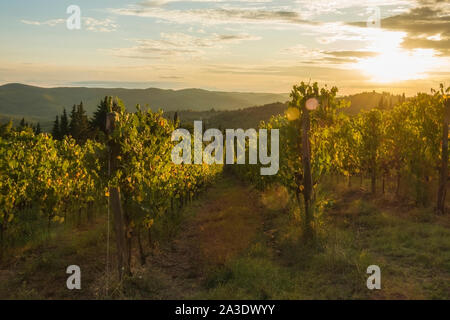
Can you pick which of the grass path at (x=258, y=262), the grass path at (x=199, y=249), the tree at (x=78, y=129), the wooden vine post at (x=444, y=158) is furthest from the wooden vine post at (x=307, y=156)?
the tree at (x=78, y=129)

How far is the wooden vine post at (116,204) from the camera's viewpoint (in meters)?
9.48

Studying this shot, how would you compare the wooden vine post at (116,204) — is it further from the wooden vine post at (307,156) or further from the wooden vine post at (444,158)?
the wooden vine post at (444,158)

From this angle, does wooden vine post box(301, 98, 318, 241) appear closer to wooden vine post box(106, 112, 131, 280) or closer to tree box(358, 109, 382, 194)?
wooden vine post box(106, 112, 131, 280)

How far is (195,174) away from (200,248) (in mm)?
12429

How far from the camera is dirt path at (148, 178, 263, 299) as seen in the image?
10.0 m

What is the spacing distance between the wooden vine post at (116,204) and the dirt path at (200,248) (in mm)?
1297

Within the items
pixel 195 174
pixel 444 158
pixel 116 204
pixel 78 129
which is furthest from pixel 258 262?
pixel 78 129

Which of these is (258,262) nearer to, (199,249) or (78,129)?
(199,249)

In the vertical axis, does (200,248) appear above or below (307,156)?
below

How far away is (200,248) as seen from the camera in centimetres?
1322

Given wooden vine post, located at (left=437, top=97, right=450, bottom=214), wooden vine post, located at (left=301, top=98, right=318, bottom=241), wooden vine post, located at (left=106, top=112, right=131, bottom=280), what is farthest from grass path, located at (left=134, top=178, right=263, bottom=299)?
wooden vine post, located at (left=437, top=97, right=450, bottom=214)

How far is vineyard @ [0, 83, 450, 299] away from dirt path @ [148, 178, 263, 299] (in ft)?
0.43
